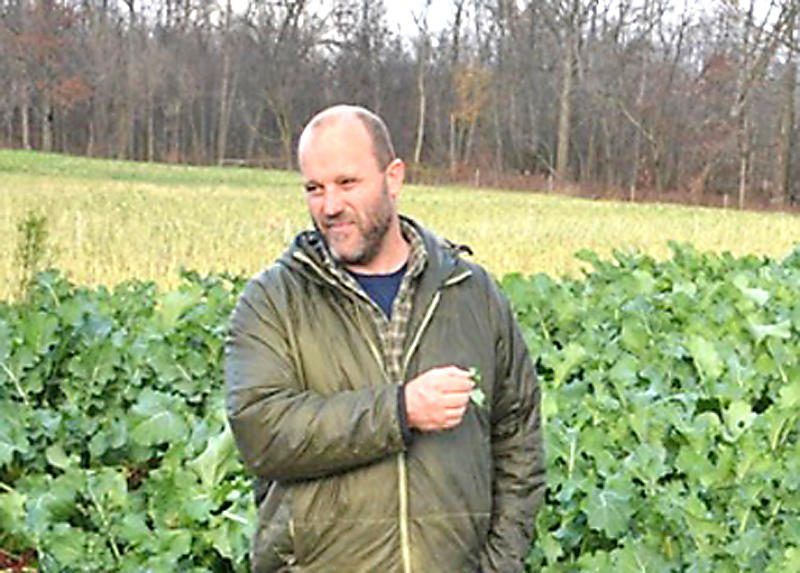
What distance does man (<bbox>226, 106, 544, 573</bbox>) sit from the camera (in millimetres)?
2207

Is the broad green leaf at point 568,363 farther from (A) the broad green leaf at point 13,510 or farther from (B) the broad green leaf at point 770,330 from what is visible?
(A) the broad green leaf at point 13,510

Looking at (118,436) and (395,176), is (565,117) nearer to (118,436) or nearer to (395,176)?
(118,436)

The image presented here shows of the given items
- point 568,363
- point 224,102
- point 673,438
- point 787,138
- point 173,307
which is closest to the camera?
point 673,438

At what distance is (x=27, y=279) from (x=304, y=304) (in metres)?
4.26

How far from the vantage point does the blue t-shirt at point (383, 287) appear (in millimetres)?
2328

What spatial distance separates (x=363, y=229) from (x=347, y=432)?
39 cm

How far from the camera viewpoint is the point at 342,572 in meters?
2.29

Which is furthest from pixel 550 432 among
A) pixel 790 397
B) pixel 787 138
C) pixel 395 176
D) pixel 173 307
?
pixel 787 138

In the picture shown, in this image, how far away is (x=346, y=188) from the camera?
7.41 ft

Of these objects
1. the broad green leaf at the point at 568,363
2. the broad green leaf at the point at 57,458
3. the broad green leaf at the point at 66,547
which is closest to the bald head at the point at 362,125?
the broad green leaf at the point at 66,547

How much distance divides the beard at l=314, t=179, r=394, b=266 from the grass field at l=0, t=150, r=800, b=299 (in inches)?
239

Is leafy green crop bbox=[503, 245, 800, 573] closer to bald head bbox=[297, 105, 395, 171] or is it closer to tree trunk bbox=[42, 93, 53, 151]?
bald head bbox=[297, 105, 395, 171]

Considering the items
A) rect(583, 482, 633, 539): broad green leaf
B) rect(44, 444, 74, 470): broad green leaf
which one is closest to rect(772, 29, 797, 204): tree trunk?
rect(44, 444, 74, 470): broad green leaf

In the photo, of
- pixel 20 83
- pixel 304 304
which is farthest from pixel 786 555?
pixel 20 83
